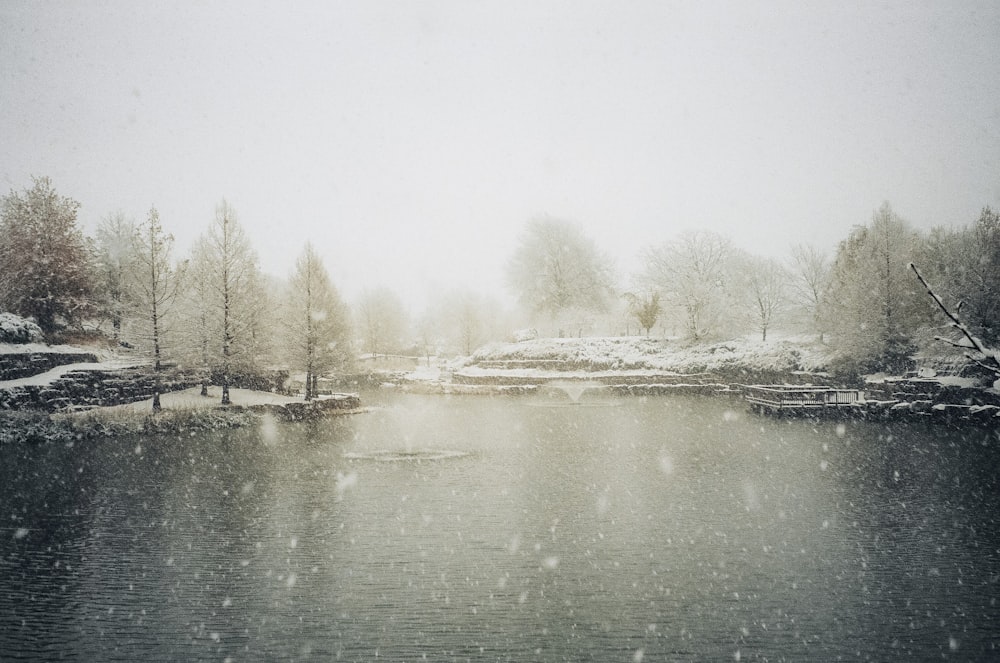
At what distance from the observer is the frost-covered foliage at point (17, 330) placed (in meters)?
27.9

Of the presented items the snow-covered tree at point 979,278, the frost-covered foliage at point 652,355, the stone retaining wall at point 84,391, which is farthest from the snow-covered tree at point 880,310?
the stone retaining wall at point 84,391

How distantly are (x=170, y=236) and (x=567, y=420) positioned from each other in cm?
2175

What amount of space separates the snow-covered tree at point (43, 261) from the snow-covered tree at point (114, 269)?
192 centimetres

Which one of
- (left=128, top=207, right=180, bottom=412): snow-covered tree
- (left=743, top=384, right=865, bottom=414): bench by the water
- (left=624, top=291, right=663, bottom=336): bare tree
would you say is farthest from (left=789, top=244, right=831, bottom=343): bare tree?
(left=128, top=207, right=180, bottom=412): snow-covered tree

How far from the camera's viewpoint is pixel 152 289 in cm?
2800

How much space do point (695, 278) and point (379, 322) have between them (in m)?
40.9

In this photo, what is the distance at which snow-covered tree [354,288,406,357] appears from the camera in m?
75.9

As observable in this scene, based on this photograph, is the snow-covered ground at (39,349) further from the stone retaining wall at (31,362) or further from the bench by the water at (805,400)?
the bench by the water at (805,400)

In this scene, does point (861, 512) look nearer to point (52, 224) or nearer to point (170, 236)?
point (170, 236)

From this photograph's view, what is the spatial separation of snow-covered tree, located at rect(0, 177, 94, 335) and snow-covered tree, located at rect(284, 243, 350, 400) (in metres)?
13.4

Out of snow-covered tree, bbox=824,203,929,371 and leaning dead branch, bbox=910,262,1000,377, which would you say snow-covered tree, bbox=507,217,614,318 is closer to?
snow-covered tree, bbox=824,203,929,371

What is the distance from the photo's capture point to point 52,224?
1361 inches

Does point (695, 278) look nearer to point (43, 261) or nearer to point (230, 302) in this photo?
point (230, 302)

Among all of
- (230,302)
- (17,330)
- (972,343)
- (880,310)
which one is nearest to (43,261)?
(17,330)
